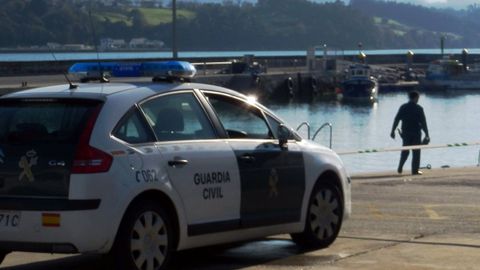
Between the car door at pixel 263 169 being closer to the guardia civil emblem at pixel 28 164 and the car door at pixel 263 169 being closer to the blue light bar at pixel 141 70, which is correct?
the blue light bar at pixel 141 70

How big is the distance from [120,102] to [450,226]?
4.66 metres

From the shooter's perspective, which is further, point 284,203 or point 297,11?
point 297,11

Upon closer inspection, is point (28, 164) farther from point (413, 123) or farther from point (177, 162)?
point (413, 123)

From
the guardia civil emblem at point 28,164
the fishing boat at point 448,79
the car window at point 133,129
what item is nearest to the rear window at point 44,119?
the guardia civil emblem at point 28,164

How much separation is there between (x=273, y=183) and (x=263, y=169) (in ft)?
0.61

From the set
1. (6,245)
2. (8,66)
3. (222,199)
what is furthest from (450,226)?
(8,66)

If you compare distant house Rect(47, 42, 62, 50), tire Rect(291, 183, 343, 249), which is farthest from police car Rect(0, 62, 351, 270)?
distant house Rect(47, 42, 62, 50)

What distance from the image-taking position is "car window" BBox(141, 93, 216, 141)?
914cm

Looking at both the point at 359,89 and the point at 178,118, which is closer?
the point at 178,118

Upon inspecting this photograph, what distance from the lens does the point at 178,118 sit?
30.7 ft

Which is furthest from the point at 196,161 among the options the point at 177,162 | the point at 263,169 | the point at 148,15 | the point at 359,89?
the point at 359,89

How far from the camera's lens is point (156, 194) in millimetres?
8797

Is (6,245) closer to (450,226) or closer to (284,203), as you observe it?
(284,203)

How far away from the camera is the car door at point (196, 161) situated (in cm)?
902
